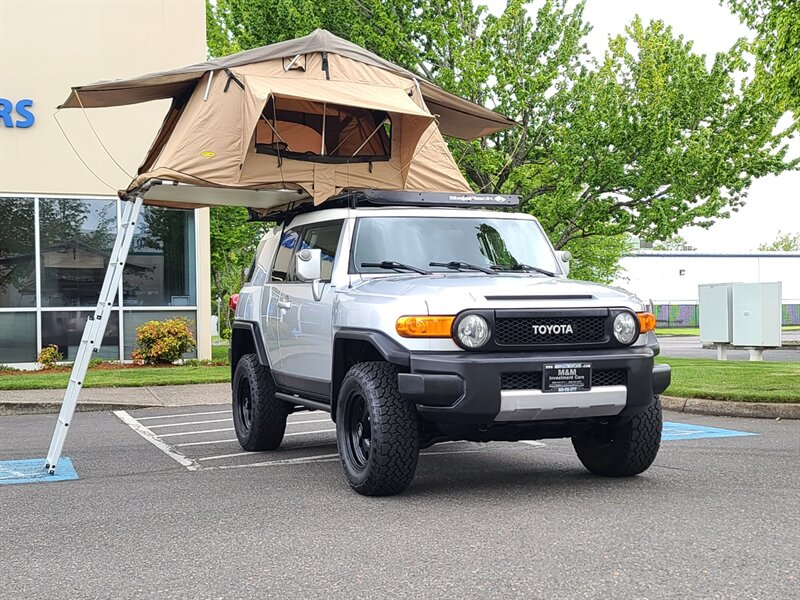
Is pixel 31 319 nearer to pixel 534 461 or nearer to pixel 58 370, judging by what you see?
pixel 58 370

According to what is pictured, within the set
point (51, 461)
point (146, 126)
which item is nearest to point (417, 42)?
point (146, 126)

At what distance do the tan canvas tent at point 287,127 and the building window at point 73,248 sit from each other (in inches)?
401

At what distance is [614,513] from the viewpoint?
19.9ft

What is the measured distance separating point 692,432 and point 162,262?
42.1ft

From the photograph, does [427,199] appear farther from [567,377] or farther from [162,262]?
[162,262]

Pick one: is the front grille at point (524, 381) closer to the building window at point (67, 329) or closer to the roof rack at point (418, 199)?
the roof rack at point (418, 199)

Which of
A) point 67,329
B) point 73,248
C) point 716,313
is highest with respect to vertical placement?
point 73,248

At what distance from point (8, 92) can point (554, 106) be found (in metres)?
11.8

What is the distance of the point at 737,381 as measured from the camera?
1405 centimetres

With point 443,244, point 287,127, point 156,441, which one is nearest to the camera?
point 443,244

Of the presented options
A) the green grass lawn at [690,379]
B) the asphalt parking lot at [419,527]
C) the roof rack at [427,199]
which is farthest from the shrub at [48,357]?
the roof rack at [427,199]

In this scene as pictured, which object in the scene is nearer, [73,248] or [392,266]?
[392,266]

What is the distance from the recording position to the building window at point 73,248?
19359mm

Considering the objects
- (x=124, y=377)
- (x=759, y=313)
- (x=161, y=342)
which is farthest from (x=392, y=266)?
(x=759, y=313)
